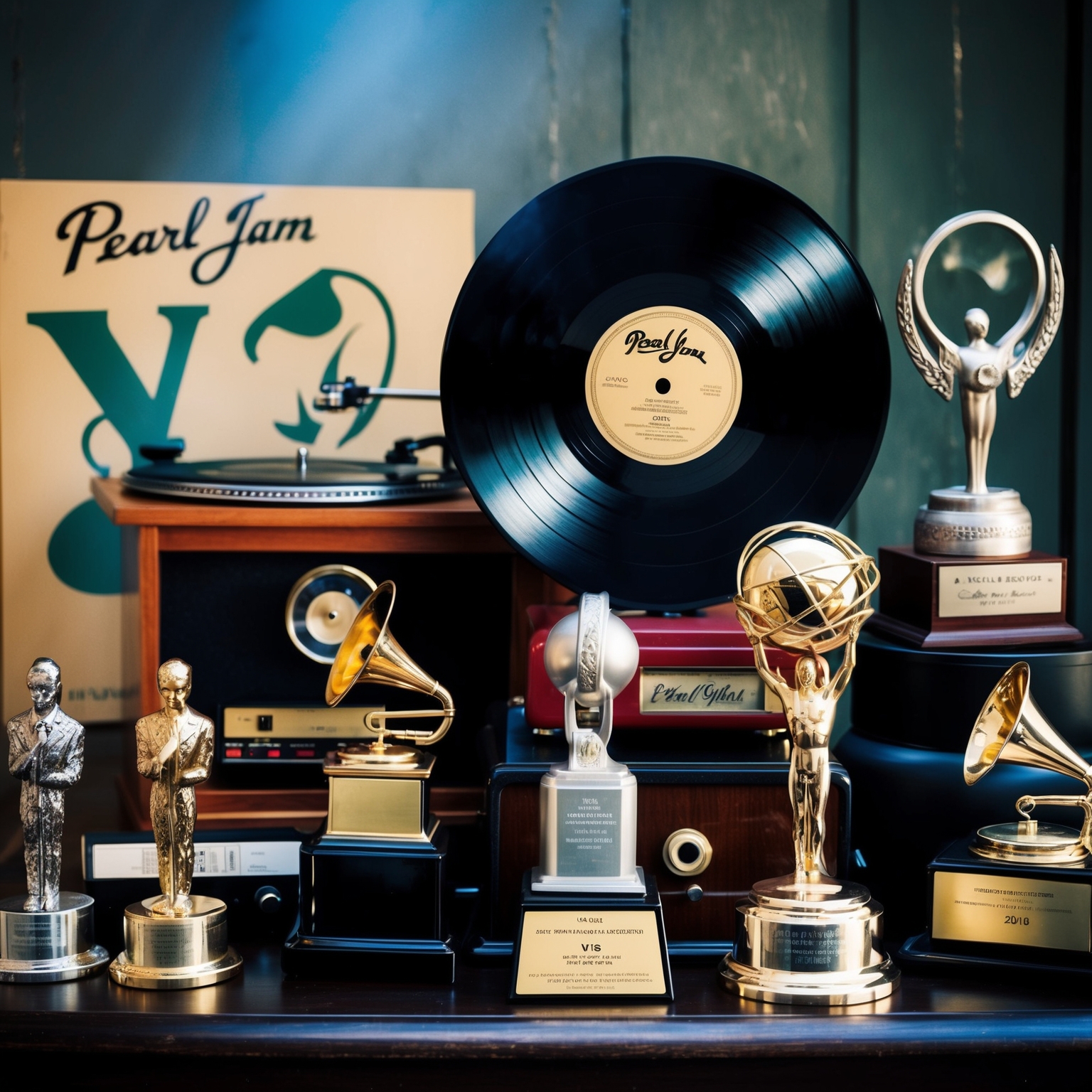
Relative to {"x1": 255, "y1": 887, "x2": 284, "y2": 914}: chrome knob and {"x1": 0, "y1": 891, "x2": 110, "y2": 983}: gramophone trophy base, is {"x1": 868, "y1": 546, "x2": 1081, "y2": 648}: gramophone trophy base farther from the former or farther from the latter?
{"x1": 0, "y1": 891, "x2": 110, "y2": 983}: gramophone trophy base

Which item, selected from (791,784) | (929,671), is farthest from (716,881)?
(929,671)

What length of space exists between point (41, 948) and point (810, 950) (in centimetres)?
60

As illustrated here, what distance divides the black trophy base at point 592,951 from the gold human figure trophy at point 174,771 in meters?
0.28

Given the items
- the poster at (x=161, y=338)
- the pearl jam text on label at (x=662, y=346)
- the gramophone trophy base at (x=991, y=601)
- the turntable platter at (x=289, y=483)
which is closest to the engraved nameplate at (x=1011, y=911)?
the gramophone trophy base at (x=991, y=601)

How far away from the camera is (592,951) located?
0.96 meters

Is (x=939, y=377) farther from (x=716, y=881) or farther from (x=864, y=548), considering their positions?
(x=864, y=548)

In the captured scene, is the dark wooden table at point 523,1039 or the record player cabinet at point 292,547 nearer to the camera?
the dark wooden table at point 523,1039

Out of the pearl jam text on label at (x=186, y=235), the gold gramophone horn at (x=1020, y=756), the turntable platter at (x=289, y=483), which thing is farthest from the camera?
the pearl jam text on label at (x=186, y=235)

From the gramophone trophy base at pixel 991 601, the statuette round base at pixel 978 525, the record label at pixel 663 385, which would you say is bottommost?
the gramophone trophy base at pixel 991 601

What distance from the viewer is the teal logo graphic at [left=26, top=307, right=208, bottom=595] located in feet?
5.90

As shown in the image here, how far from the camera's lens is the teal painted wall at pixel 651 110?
1.79 meters

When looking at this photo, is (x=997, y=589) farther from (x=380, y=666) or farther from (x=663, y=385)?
(x=380, y=666)

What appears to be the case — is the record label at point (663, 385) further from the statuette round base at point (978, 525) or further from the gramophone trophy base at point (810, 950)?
the gramophone trophy base at point (810, 950)

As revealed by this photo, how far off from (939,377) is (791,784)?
0.45m
